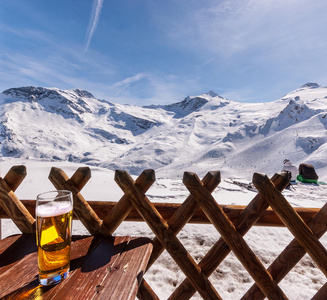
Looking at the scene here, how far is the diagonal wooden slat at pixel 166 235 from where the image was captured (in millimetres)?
1296

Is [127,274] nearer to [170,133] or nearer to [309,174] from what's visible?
[309,174]

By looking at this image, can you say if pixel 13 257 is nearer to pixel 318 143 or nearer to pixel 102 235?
pixel 102 235

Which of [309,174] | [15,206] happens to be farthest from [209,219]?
[309,174]

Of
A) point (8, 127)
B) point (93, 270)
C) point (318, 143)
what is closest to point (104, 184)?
point (93, 270)

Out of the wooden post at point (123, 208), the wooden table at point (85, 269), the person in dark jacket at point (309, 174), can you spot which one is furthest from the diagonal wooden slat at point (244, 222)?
the person in dark jacket at point (309, 174)

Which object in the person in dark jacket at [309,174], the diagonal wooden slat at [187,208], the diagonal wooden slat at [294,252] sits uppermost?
the diagonal wooden slat at [187,208]

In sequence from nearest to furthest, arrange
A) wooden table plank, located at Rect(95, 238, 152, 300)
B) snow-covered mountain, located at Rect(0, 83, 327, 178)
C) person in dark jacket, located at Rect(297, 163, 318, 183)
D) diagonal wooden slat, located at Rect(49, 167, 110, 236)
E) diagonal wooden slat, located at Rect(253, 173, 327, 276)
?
1. wooden table plank, located at Rect(95, 238, 152, 300)
2. diagonal wooden slat, located at Rect(253, 173, 327, 276)
3. diagonal wooden slat, located at Rect(49, 167, 110, 236)
4. person in dark jacket, located at Rect(297, 163, 318, 183)
5. snow-covered mountain, located at Rect(0, 83, 327, 178)

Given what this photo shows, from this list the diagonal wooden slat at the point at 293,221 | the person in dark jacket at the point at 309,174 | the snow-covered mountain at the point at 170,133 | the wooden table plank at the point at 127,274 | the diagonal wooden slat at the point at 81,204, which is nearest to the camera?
the wooden table plank at the point at 127,274

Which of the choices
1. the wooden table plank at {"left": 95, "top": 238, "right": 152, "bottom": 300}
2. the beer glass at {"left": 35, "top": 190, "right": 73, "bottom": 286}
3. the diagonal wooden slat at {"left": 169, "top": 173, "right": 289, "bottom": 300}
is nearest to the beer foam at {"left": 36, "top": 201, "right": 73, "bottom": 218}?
the beer glass at {"left": 35, "top": 190, "right": 73, "bottom": 286}

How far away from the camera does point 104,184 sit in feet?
18.8

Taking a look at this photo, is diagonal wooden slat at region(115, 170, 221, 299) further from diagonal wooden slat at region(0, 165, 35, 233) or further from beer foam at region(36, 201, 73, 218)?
diagonal wooden slat at region(0, 165, 35, 233)

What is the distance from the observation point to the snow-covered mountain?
15.9 metres

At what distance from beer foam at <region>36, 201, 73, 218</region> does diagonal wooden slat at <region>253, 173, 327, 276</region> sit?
112cm

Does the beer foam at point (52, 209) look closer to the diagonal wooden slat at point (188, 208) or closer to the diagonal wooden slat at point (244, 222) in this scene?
the diagonal wooden slat at point (188, 208)
